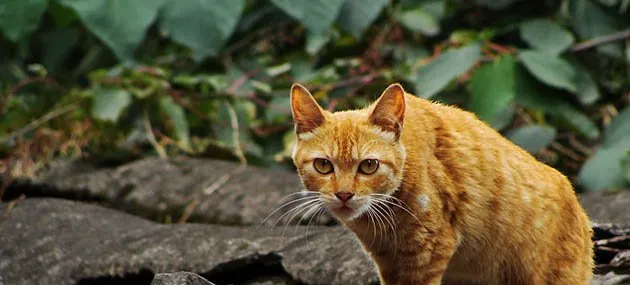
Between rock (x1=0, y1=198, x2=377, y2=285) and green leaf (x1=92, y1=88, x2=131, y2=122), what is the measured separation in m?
1.15

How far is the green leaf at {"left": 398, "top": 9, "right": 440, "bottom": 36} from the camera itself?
587 cm

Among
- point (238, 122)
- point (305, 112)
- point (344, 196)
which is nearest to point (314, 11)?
point (238, 122)

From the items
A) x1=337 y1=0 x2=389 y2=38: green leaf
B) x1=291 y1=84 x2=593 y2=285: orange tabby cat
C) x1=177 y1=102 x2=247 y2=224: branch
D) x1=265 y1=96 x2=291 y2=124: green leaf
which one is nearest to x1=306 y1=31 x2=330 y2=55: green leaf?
x1=265 y1=96 x2=291 y2=124: green leaf

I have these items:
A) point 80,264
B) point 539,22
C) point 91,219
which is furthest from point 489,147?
point 539,22

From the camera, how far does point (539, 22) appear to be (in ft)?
18.4

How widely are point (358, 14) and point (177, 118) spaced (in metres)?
1.17

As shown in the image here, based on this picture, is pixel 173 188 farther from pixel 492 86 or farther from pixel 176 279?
pixel 176 279

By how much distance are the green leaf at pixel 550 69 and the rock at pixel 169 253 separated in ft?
A: 5.30

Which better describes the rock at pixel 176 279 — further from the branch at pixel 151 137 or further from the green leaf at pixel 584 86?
the green leaf at pixel 584 86

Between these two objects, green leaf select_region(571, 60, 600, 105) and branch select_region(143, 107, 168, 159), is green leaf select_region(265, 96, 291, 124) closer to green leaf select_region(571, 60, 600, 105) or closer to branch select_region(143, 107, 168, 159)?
branch select_region(143, 107, 168, 159)

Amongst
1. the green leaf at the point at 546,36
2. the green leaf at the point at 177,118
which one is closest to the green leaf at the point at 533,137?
the green leaf at the point at 546,36

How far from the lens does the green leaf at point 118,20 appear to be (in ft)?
16.4

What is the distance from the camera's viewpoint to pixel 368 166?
9.37 feet

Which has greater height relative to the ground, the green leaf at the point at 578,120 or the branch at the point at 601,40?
the branch at the point at 601,40
